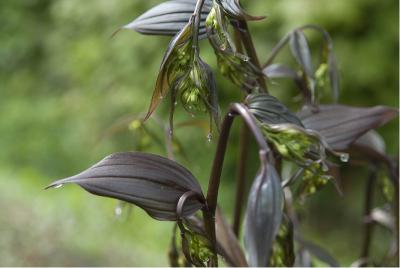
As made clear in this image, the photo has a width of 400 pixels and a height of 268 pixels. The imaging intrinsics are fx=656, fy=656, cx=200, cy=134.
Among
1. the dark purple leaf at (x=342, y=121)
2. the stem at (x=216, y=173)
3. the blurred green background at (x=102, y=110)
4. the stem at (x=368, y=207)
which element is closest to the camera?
→ the stem at (x=216, y=173)

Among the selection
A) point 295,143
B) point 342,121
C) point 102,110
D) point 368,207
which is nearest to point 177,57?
point 295,143

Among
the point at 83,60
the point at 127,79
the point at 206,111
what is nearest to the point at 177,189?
the point at 206,111

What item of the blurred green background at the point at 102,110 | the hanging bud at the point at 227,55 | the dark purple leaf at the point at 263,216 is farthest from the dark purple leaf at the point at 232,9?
the blurred green background at the point at 102,110

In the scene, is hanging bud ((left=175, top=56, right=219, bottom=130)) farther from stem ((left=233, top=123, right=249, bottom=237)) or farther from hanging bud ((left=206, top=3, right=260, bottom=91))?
stem ((left=233, top=123, right=249, bottom=237))

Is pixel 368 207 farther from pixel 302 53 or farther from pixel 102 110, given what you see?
pixel 102 110

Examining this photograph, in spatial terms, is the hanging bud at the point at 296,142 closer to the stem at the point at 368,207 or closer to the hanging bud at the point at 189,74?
the hanging bud at the point at 189,74

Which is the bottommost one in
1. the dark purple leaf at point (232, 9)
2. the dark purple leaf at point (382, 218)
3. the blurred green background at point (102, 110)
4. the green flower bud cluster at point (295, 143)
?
the blurred green background at point (102, 110)
